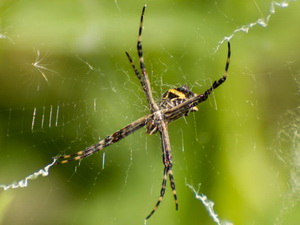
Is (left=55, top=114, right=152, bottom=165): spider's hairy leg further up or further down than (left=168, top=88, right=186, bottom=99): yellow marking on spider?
further down

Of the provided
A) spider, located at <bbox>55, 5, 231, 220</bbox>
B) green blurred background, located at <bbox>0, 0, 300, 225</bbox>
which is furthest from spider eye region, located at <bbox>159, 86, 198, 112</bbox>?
green blurred background, located at <bbox>0, 0, 300, 225</bbox>

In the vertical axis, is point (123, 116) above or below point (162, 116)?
above

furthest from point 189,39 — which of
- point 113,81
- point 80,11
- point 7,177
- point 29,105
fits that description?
point 7,177

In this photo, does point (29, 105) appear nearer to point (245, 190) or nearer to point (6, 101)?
point (6, 101)

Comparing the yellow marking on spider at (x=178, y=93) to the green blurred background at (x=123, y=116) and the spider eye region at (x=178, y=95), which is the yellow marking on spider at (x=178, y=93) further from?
the green blurred background at (x=123, y=116)

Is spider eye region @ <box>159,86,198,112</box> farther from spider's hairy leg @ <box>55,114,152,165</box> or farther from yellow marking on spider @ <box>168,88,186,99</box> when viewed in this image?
spider's hairy leg @ <box>55,114,152,165</box>

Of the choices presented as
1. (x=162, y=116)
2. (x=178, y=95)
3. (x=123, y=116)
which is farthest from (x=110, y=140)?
(x=178, y=95)

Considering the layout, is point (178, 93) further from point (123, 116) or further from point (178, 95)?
point (123, 116)
